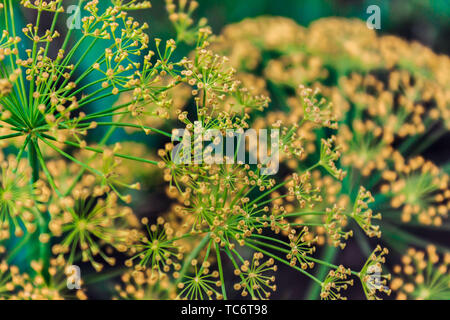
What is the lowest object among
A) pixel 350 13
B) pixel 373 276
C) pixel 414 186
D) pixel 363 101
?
pixel 373 276

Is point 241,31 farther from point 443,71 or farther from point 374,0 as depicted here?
point 374,0

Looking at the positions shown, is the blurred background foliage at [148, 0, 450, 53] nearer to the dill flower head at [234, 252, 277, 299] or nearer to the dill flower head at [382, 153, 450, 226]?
the dill flower head at [382, 153, 450, 226]

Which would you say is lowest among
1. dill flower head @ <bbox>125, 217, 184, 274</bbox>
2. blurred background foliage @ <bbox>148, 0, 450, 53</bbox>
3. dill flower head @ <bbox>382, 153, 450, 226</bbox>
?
dill flower head @ <bbox>125, 217, 184, 274</bbox>

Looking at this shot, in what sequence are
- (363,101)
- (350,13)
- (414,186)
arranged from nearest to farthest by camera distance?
(414,186) < (363,101) < (350,13)

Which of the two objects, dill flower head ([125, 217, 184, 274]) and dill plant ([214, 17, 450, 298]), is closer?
dill flower head ([125, 217, 184, 274])

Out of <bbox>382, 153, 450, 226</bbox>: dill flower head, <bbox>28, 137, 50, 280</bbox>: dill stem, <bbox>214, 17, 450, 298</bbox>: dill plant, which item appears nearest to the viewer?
<bbox>28, 137, 50, 280</bbox>: dill stem

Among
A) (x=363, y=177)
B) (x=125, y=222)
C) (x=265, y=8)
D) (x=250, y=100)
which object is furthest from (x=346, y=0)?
(x=125, y=222)

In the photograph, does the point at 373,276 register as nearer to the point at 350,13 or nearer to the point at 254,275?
the point at 254,275

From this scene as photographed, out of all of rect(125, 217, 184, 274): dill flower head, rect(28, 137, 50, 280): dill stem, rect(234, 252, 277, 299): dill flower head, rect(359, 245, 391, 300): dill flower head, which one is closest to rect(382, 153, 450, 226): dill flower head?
rect(359, 245, 391, 300): dill flower head

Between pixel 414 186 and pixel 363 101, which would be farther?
pixel 363 101

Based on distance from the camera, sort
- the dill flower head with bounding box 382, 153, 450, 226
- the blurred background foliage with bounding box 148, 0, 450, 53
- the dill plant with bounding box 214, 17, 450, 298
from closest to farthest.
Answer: the dill flower head with bounding box 382, 153, 450, 226, the dill plant with bounding box 214, 17, 450, 298, the blurred background foliage with bounding box 148, 0, 450, 53

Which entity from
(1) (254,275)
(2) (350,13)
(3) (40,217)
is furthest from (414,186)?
(2) (350,13)

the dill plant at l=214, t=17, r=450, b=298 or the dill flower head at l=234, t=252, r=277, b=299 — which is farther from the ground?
the dill plant at l=214, t=17, r=450, b=298
